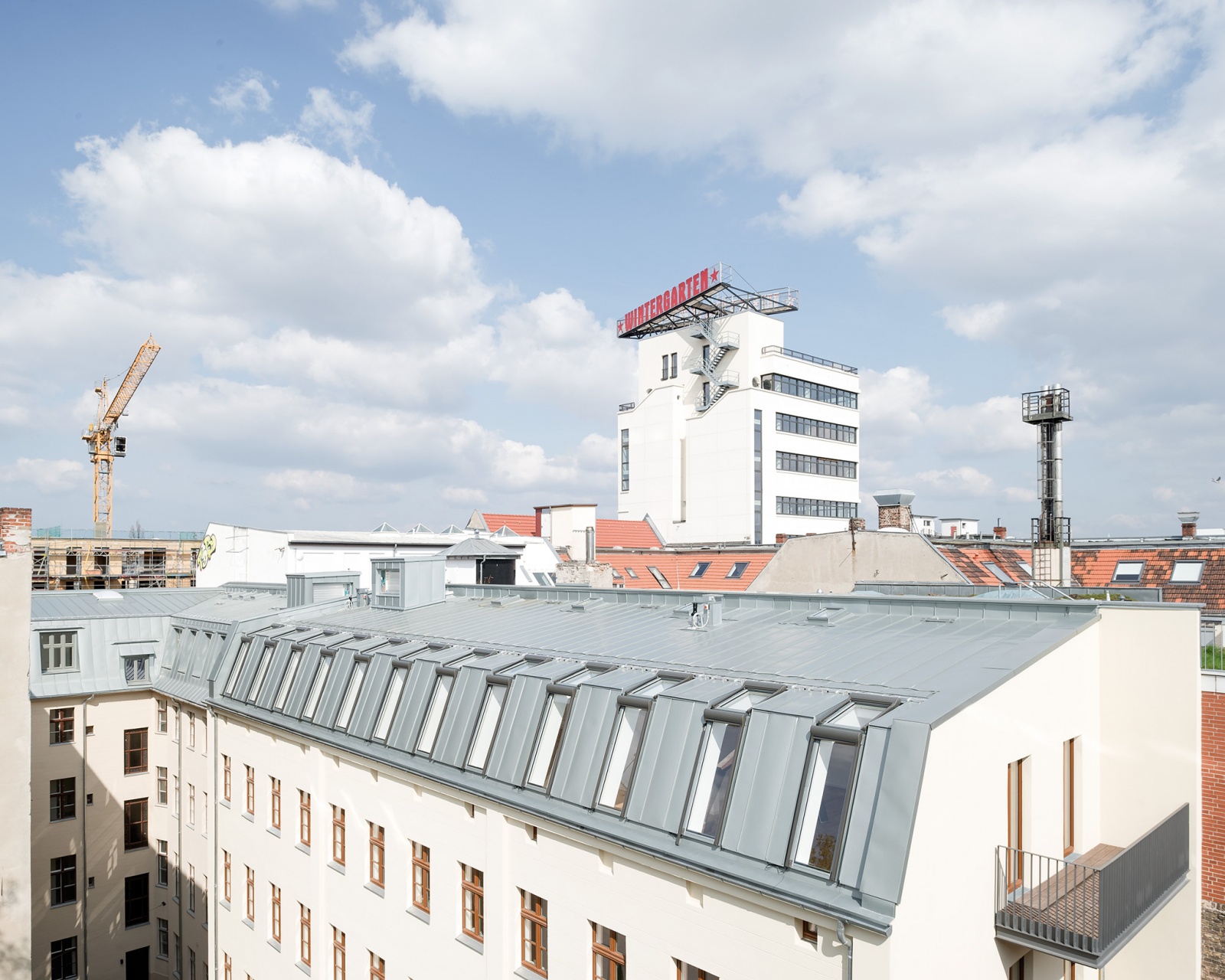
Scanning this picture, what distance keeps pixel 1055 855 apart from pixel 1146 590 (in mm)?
13604

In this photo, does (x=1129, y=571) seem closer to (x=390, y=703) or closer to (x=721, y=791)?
(x=721, y=791)

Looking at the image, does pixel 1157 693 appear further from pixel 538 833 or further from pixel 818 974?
pixel 538 833

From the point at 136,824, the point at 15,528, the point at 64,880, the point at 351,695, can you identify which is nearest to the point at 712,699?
the point at 351,695

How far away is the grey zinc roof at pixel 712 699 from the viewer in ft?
33.6

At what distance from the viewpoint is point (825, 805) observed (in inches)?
422

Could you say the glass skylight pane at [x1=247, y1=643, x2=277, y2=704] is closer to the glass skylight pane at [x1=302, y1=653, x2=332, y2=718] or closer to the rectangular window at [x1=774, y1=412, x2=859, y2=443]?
the glass skylight pane at [x1=302, y1=653, x2=332, y2=718]

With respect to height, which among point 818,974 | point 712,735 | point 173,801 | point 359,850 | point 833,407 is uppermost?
point 833,407

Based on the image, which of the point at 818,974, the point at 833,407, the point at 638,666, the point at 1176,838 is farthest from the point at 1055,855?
the point at 833,407

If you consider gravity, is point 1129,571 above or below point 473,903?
above

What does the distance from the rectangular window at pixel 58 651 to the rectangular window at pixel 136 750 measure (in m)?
3.67

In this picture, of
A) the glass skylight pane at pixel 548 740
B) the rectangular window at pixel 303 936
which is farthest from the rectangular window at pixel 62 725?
the glass skylight pane at pixel 548 740

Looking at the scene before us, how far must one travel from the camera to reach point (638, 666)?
618 inches

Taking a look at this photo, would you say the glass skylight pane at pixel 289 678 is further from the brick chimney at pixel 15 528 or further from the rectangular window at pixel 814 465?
the rectangular window at pixel 814 465

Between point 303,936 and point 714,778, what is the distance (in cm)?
1529
